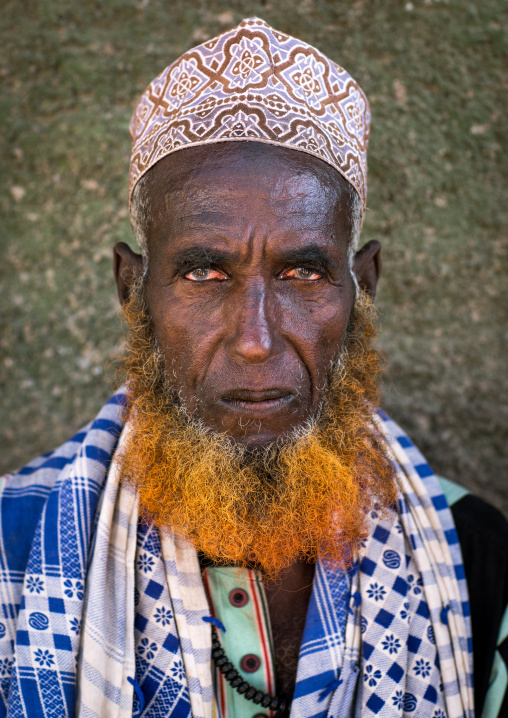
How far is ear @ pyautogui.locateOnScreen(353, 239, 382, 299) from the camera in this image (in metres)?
1.77

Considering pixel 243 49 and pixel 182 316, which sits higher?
pixel 243 49

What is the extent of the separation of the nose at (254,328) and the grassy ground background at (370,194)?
99 centimetres

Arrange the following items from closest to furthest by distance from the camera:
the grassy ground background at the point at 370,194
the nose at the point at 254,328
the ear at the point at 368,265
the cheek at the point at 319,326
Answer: the nose at the point at 254,328, the cheek at the point at 319,326, the ear at the point at 368,265, the grassy ground background at the point at 370,194

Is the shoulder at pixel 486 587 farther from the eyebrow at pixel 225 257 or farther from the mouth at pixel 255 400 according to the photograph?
the eyebrow at pixel 225 257

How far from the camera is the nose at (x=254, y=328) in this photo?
4.51 ft

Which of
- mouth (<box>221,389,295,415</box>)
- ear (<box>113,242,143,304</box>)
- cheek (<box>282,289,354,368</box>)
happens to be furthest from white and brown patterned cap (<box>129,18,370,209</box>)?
mouth (<box>221,389,295,415</box>)

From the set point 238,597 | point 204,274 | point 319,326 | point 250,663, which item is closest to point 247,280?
point 204,274

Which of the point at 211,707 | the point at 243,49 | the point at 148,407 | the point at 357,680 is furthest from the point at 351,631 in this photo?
the point at 243,49

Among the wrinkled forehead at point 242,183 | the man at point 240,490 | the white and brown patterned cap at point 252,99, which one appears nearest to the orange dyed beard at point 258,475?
the man at point 240,490

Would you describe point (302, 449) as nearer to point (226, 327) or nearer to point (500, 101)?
point (226, 327)

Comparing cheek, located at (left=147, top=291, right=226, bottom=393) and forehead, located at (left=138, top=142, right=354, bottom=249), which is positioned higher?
forehead, located at (left=138, top=142, right=354, bottom=249)

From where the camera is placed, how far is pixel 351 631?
60.4 inches

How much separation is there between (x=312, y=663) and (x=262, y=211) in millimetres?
1166

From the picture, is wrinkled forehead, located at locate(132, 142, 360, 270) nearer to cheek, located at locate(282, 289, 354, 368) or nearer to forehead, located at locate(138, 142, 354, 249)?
forehead, located at locate(138, 142, 354, 249)
